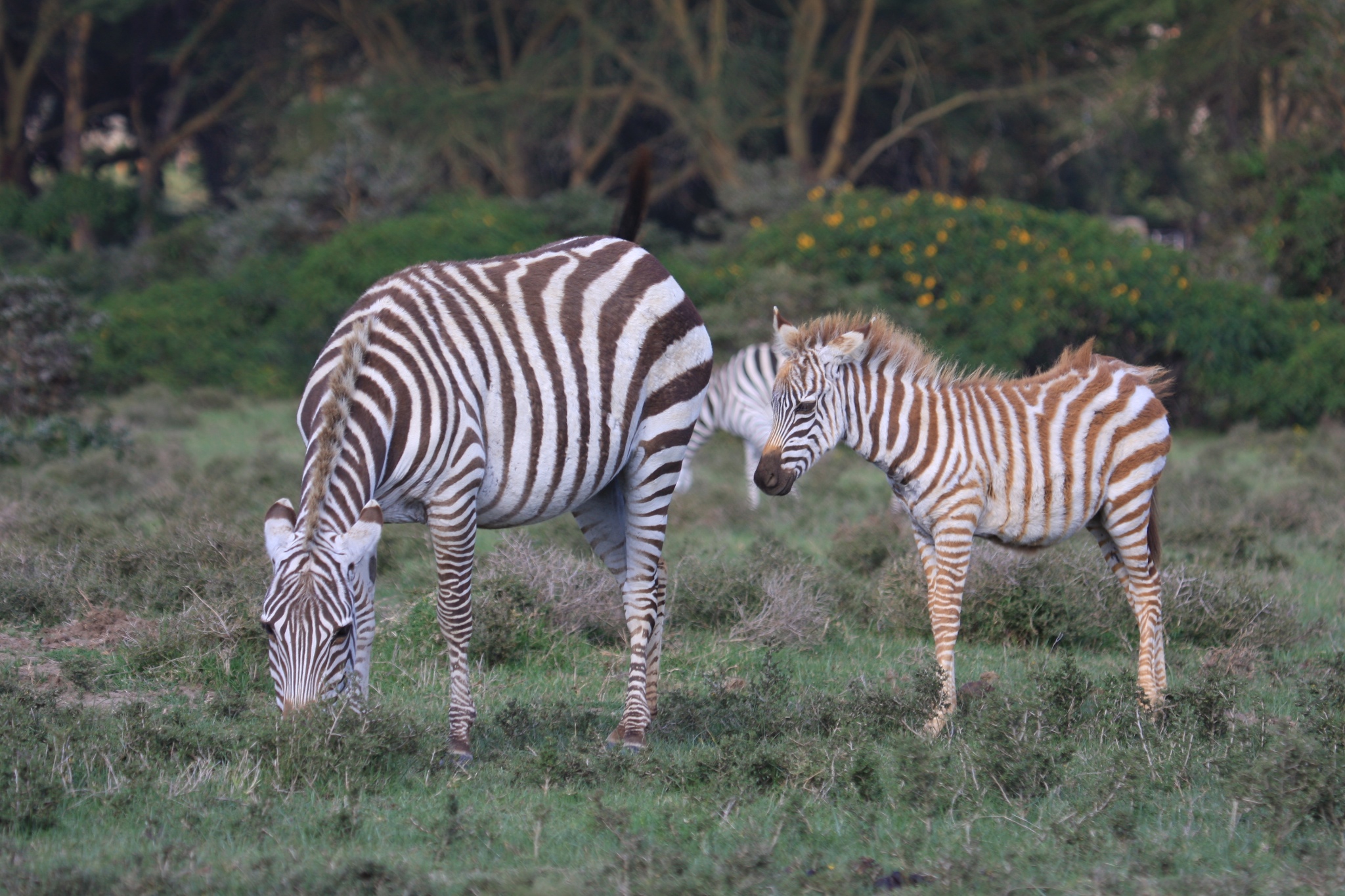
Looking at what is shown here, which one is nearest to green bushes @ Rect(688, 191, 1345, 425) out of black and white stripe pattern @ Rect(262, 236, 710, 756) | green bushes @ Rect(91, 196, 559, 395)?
green bushes @ Rect(91, 196, 559, 395)

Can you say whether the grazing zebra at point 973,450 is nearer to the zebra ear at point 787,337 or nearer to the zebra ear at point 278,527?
the zebra ear at point 787,337

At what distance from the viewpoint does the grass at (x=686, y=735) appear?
4363 mm

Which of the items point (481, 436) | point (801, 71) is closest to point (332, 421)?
point (481, 436)

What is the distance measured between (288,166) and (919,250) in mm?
14055

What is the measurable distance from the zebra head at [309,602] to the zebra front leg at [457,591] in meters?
0.49

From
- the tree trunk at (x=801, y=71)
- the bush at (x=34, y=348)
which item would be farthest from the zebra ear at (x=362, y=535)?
the tree trunk at (x=801, y=71)

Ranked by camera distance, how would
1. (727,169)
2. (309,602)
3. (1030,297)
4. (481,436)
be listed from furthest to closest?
(727,169), (1030,297), (481,436), (309,602)

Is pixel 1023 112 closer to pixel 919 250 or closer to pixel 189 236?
pixel 919 250

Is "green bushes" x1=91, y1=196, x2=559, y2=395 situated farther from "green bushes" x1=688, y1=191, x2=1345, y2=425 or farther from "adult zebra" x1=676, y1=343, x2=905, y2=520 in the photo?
"adult zebra" x1=676, y1=343, x2=905, y2=520

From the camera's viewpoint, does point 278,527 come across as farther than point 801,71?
No

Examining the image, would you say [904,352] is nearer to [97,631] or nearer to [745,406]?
[97,631]

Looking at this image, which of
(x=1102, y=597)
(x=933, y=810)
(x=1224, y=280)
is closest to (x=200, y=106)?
(x=1224, y=280)

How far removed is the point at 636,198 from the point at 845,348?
59.9 inches

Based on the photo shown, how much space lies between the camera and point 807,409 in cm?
641
